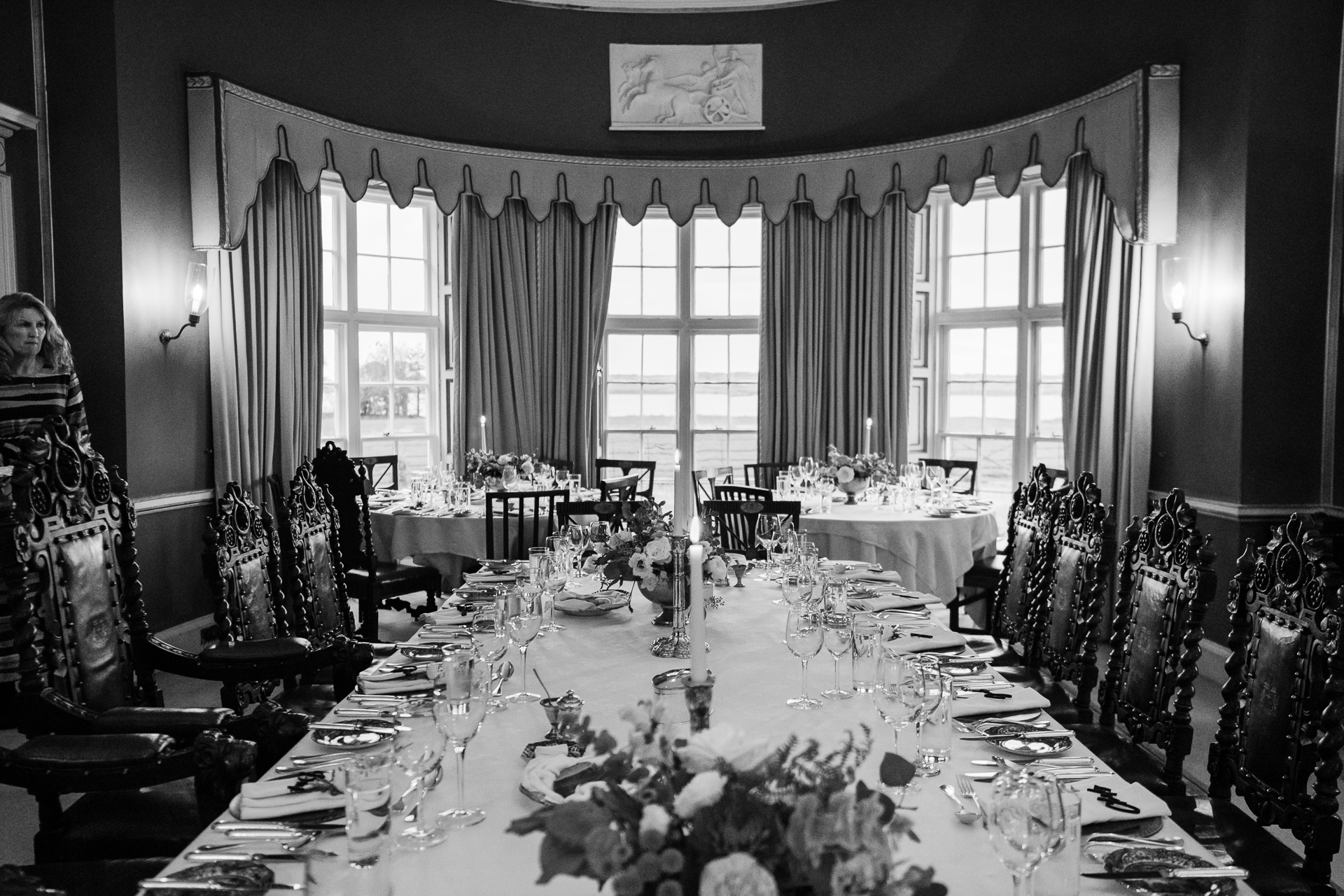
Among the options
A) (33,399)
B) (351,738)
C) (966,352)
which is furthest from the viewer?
(966,352)

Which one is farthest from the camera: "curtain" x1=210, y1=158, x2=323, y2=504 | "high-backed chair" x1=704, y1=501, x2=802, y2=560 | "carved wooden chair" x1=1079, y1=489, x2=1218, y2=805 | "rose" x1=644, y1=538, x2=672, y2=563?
"curtain" x1=210, y1=158, x2=323, y2=504

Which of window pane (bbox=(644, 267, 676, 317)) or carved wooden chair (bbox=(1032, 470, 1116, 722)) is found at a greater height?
window pane (bbox=(644, 267, 676, 317))

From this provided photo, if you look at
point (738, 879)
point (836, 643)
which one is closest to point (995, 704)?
point (836, 643)

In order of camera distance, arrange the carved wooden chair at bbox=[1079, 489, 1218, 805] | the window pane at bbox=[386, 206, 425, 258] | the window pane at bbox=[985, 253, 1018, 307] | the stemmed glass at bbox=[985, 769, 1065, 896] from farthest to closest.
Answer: the window pane at bbox=[386, 206, 425, 258]
the window pane at bbox=[985, 253, 1018, 307]
the carved wooden chair at bbox=[1079, 489, 1218, 805]
the stemmed glass at bbox=[985, 769, 1065, 896]

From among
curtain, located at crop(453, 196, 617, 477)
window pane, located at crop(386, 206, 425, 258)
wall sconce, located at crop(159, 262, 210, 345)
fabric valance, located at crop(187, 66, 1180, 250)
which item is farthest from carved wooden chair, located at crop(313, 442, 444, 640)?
window pane, located at crop(386, 206, 425, 258)

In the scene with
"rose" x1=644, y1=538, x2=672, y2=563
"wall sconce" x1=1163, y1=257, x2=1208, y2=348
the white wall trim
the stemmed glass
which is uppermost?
"wall sconce" x1=1163, y1=257, x2=1208, y2=348

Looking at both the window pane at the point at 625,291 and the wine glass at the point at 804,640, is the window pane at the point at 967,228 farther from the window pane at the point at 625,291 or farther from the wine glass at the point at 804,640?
the wine glass at the point at 804,640

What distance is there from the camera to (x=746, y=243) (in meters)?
8.14

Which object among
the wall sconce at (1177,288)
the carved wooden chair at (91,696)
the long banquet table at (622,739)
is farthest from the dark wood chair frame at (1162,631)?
the wall sconce at (1177,288)

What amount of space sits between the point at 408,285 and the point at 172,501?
2.98 metres

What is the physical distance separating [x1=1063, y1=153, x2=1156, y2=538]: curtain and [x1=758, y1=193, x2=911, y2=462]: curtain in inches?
58.6

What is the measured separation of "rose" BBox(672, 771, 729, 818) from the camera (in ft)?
2.89

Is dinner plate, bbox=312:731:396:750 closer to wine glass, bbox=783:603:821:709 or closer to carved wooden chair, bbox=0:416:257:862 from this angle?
carved wooden chair, bbox=0:416:257:862

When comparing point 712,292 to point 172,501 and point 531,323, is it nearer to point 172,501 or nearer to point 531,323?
point 531,323
